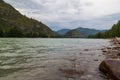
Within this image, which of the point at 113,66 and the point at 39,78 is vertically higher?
the point at 113,66

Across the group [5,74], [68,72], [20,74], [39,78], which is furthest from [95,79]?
[5,74]

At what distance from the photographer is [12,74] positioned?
655 inches

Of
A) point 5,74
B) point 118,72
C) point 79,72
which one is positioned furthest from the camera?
point 79,72

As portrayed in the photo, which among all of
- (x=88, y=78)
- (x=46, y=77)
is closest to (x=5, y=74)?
(x=46, y=77)

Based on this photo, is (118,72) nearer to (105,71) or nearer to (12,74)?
(105,71)

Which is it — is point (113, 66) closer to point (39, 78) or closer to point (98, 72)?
point (98, 72)

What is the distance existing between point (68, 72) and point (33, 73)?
10.8 feet

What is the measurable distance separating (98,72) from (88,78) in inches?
101

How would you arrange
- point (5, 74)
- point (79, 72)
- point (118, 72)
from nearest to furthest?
point (118, 72), point (5, 74), point (79, 72)

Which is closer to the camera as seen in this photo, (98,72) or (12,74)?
(12,74)

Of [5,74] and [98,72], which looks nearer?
[5,74]

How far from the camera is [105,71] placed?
671 inches

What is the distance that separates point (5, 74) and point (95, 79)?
25.4ft

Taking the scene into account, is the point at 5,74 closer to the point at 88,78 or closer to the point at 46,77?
the point at 46,77
